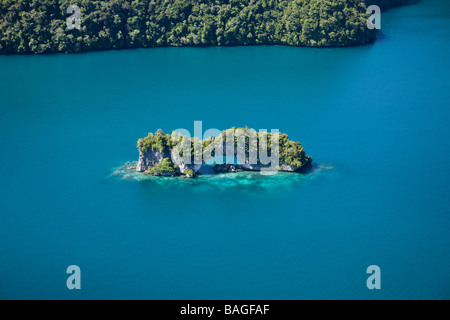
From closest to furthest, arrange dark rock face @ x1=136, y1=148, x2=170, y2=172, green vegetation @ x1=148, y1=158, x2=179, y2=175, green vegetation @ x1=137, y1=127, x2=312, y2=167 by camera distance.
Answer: green vegetation @ x1=137, y1=127, x2=312, y2=167, dark rock face @ x1=136, y1=148, x2=170, y2=172, green vegetation @ x1=148, y1=158, x2=179, y2=175

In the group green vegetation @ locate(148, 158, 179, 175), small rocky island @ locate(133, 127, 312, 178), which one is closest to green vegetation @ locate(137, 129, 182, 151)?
small rocky island @ locate(133, 127, 312, 178)

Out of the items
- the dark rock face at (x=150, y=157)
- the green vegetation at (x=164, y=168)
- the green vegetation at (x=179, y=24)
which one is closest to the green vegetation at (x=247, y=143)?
the dark rock face at (x=150, y=157)

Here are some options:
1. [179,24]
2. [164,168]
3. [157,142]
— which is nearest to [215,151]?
[164,168]

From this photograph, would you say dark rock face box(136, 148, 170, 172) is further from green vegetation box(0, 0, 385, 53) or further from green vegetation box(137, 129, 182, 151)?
green vegetation box(0, 0, 385, 53)

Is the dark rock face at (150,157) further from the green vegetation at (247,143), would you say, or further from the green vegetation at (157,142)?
the green vegetation at (157,142)

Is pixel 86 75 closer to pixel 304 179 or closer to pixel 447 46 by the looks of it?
pixel 304 179

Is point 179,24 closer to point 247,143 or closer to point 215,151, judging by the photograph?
point 215,151

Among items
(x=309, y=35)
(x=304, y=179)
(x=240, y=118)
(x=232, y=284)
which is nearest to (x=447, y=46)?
(x=309, y=35)
